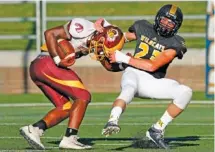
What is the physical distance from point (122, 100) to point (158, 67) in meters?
0.66

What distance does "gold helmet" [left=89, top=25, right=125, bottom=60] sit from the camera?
1031cm

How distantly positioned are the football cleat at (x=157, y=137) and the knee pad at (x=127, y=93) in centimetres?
47

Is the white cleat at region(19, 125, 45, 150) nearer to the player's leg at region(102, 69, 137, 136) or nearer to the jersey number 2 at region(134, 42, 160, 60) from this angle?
the player's leg at region(102, 69, 137, 136)

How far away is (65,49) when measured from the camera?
34.6 ft

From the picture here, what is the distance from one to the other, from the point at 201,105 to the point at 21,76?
3.82 meters

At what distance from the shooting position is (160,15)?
1066 cm

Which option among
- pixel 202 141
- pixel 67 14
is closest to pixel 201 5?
pixel 67 14

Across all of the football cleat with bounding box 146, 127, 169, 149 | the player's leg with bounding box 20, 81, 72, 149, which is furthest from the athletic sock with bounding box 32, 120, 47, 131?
the football cleat with bounding box 146, 127, 169, 149

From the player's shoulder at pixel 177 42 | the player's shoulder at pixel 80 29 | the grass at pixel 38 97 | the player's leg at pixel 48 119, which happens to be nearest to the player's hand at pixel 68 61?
the player's shoulder at pixel 80 29

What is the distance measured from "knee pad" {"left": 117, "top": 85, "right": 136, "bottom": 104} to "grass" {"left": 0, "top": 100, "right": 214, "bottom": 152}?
0.54 m

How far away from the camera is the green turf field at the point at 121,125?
10.7m

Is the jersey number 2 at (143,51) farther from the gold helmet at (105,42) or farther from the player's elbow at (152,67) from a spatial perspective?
the gold helmet at (105,42)

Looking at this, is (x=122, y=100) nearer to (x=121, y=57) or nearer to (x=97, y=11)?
(x=121, y=57)

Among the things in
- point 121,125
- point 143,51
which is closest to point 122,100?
point 143,51
